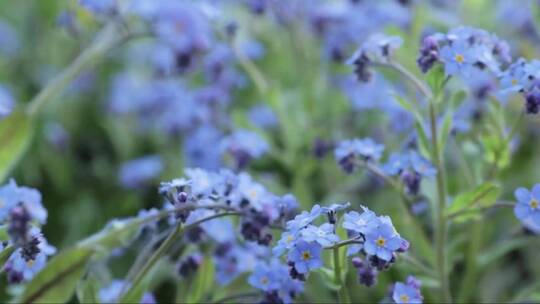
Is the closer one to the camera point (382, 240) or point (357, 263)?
point (382, 240)

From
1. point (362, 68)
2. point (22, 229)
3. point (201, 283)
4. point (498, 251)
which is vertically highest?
point (362, 68)

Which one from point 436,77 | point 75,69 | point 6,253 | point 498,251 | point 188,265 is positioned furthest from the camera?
point 75,69

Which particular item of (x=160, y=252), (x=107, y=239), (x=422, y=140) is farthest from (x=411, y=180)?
(x=107, y=239)

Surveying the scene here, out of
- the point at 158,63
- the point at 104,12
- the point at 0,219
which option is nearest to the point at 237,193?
the point at 0,219

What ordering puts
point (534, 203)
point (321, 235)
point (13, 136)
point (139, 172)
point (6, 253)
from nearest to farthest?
point (321, 235)
point (6, 253)
point (534, 203)
point (13, 136)
point (139, 172)

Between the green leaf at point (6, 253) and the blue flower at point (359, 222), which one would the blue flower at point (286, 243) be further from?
the green leaf at point (6, 253)

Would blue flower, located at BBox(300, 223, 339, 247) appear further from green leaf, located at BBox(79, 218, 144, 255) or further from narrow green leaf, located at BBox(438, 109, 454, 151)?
narrow green leaf, located at BBox(438, 109, 454, 151)

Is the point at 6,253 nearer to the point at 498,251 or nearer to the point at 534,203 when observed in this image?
the point at 534,203

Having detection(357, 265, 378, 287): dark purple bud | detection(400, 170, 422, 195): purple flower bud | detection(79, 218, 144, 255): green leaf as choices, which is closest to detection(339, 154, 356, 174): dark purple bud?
detection(400, 170, 422, 195): purple flower bud

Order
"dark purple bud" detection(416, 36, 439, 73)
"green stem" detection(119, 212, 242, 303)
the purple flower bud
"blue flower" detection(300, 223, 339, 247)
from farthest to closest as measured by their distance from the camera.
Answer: the purple flower bud
"dark purple bud" detection(416, 36, 439, 73)
"green stem" detection(119, 212, 242, 303)
"blue flower" detection(300, 223, 339, 247)
